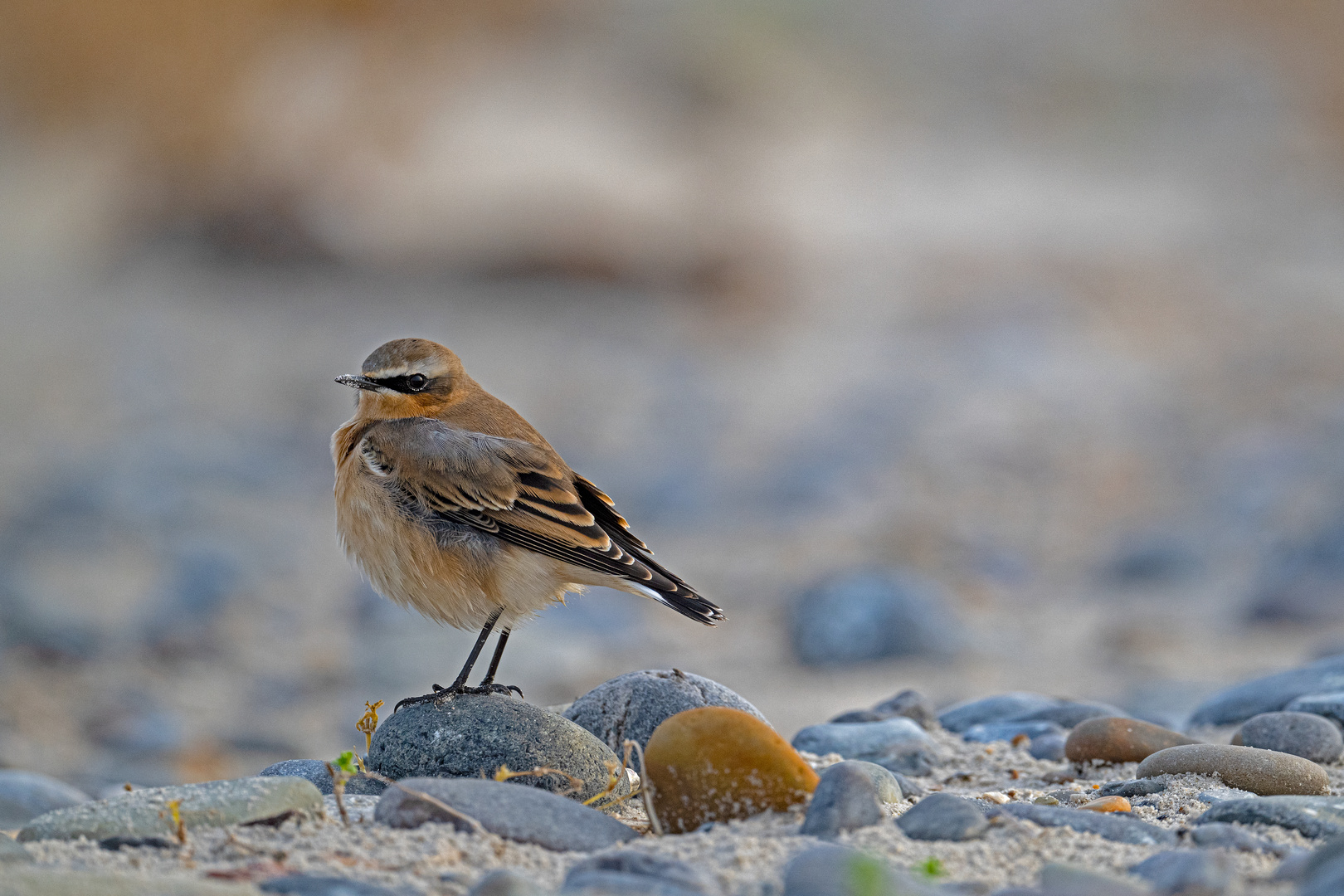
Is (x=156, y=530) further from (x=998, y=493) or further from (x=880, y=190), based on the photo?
(x=880, y=190)

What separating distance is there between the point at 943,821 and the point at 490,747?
4.54 ft

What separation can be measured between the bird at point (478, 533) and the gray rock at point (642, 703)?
0.71 ft

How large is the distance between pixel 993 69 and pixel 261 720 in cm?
3335

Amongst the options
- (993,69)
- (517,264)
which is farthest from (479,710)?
(993,69)

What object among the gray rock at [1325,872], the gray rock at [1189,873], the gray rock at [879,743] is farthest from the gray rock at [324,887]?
the gray rock at [879,743]

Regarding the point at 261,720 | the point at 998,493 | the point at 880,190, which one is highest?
the point at 880,190

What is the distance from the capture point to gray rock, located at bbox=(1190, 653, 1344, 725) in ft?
18.8

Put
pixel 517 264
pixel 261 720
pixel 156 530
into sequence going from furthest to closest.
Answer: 1. pixel 517 264
2. pixel 156 530
3. pixel 261 720

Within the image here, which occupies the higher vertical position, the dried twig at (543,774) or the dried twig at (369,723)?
the dried twig at (369,723)

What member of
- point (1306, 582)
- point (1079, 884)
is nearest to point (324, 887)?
point (1079, 884)

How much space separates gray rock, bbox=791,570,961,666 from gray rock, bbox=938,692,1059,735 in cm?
204

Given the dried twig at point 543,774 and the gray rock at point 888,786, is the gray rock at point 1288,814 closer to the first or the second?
the gray rock at point 888,786

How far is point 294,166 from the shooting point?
17.6m

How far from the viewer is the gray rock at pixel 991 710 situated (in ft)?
19.5
